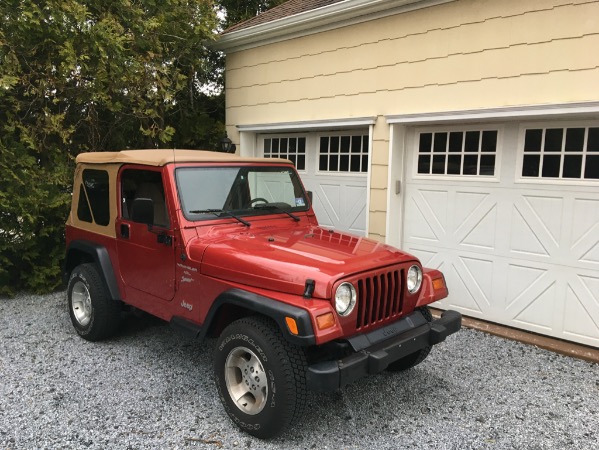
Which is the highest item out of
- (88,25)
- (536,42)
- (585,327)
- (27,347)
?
(88,25)

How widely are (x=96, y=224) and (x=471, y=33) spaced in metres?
4.47

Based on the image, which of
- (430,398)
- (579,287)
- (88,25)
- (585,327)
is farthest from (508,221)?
(88,25)

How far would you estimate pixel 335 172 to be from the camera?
6777 mm

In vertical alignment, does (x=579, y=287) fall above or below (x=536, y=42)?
below

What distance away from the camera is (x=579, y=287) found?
187 inches

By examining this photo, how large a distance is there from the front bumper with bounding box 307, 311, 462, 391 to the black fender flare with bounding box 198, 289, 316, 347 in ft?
0.73

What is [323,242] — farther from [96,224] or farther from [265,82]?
[265,82]

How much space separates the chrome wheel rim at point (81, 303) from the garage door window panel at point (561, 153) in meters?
4.79

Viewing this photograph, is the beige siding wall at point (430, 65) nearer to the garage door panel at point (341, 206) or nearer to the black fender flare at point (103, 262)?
the garage door panel at point (341, 206)

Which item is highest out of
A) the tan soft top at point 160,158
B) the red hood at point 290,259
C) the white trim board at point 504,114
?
the white trim board at point 504,114

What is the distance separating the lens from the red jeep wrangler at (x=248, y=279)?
9.70 feet

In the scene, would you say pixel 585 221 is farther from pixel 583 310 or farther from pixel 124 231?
pixel 124 231

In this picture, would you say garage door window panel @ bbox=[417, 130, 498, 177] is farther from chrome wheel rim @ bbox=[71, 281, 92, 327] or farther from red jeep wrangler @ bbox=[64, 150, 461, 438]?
chrome wheel rim @ bbox=[71, 281, 92, 327]

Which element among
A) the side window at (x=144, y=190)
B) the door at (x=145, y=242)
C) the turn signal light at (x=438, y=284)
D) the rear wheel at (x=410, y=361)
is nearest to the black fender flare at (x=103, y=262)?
the door at (x=145, y=242)
